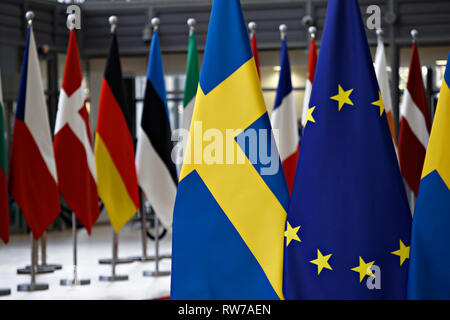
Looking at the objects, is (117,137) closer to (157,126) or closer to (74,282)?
(157,126)

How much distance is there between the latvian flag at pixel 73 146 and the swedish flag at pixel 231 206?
14.4 ft

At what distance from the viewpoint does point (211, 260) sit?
2.18 metres

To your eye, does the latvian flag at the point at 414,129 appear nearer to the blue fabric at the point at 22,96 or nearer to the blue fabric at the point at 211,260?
the blue fabric at the point at 22,96

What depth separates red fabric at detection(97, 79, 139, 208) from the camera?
21.8ft

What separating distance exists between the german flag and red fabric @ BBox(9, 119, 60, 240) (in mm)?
570

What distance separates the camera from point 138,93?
46.1 ft

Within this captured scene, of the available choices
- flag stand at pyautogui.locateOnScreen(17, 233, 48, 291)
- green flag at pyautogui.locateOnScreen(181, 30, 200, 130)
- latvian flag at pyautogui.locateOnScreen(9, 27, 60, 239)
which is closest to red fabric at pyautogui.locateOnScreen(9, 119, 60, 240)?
latvian flag at pyautogui.locateOnScreen(9, 27, 60, 239)

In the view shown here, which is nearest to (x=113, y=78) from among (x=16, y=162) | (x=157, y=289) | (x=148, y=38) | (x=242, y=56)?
(x=16, y=162)

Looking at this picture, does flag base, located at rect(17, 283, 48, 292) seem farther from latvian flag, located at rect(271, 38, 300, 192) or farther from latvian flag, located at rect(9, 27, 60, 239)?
latvian flag, located at rect(271, 38, 300, 192)

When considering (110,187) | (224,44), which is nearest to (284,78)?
(110,187)

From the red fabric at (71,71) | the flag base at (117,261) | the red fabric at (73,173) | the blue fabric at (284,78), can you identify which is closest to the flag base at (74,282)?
the red fabric at (73,173)

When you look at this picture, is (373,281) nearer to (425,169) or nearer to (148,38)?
(425,169)

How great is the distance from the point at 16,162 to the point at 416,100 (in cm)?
445

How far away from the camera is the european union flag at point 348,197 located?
208 cm
